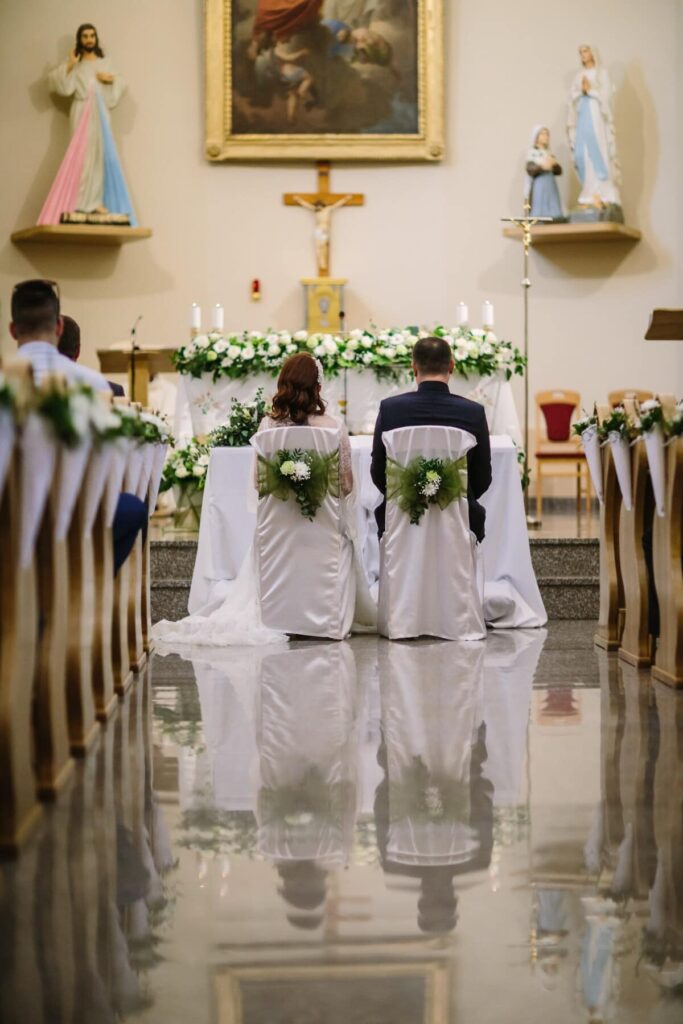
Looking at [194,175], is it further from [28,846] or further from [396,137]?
[28,846]

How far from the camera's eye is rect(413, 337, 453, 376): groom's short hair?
21.2ft

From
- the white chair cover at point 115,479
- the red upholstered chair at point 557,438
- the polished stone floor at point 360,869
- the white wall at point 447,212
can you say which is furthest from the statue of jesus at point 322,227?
the polished stone floor at point 360,869

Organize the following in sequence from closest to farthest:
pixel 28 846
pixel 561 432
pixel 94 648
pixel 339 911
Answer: pixel 339 911
pixel 28 846
pixel 94 648
pixel 561 432

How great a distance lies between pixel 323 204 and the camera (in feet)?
41.0

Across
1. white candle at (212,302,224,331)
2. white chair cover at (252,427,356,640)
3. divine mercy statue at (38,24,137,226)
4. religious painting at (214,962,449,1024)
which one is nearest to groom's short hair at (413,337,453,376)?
white chair cover at (252,427,356,640)

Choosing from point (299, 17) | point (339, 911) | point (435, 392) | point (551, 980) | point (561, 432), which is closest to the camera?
point (551, 980)

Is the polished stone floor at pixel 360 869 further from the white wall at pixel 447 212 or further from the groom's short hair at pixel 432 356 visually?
the white wall at pixel 447 212

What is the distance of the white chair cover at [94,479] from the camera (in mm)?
3965

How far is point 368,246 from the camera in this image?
41.3ft

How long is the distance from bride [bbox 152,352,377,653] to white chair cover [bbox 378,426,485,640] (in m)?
0.22

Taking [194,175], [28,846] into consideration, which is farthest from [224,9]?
[28,846]

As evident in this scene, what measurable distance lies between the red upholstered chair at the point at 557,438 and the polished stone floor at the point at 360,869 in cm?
605

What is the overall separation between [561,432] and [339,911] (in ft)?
29.9

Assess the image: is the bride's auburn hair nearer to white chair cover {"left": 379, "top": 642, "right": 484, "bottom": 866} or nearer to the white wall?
white chair cover {"left": 379, "top": 642, "right": 484, "bottom": 866}
